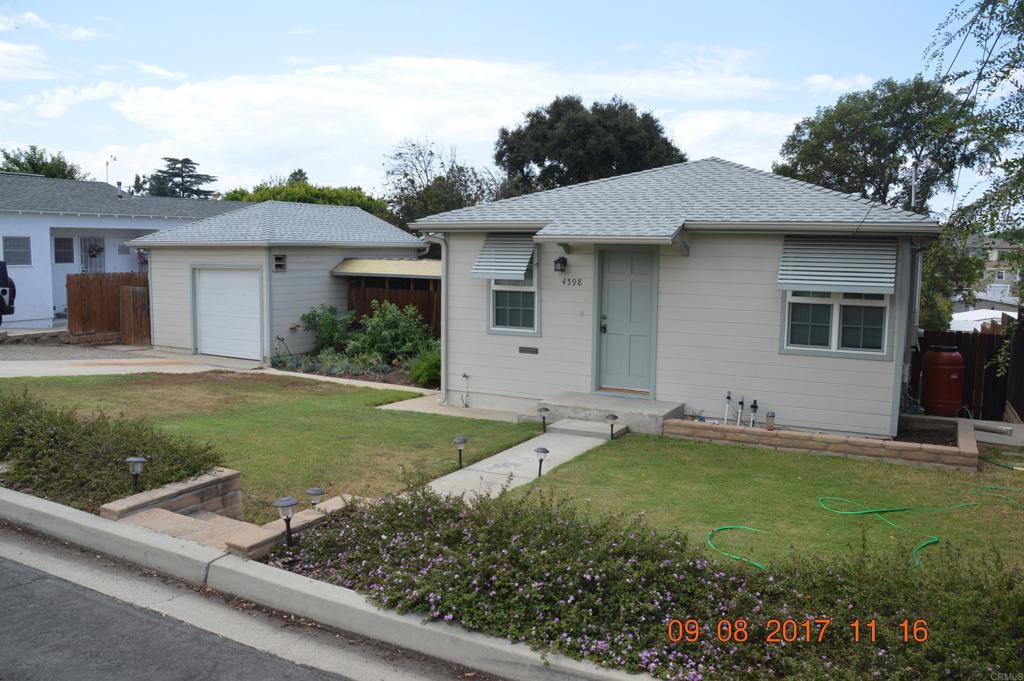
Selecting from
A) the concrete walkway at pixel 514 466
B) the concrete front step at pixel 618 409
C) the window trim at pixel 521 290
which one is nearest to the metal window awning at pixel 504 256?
the window trim at pixel 521 290

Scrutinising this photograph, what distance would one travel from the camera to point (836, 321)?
399 inches

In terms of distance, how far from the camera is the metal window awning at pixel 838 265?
377 inches

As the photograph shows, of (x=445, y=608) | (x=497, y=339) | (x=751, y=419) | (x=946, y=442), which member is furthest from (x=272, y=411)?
(x=946, y=442)

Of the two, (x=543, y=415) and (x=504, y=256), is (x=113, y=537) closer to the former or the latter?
(x=543, y=415)

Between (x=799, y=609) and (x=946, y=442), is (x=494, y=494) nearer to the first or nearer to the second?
(x=799, y=609)

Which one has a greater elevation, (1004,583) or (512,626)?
(1004,583)

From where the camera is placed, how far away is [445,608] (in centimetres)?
468

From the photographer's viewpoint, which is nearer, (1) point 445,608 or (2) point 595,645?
(2) point 595,645

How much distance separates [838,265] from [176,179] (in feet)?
248

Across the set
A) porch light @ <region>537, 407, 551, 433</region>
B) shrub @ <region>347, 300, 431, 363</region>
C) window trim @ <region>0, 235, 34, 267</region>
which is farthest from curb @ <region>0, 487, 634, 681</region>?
window trim @ <region>0, 235, 34, 267</region>

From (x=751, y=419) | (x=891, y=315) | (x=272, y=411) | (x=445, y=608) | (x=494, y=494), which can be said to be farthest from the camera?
(x=272, y=411)

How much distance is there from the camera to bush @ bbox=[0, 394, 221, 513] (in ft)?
21.8

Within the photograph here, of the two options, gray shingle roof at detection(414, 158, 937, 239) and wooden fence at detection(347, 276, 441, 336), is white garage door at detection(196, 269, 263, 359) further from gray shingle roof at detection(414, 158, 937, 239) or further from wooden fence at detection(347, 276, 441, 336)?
gray shingle roof at detection(414, 158, 937, 239)

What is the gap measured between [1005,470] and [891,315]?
2.10m
